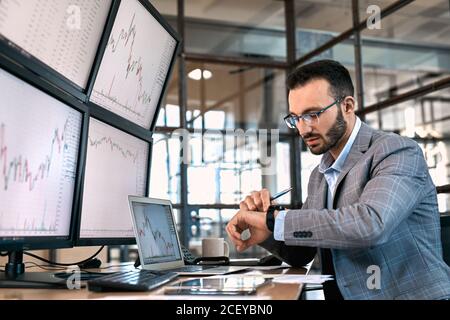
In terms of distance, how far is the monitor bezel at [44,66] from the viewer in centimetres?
95

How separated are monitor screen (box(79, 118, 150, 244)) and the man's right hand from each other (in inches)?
15.3

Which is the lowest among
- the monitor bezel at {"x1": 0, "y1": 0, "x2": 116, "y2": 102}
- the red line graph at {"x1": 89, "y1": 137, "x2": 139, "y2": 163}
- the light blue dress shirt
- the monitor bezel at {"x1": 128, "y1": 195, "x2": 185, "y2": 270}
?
the monitor bezel at {"x1": 128, "y1": 195, "x2": 185, "y2": 270}

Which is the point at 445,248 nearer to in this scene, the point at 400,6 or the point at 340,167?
the point at 340,167

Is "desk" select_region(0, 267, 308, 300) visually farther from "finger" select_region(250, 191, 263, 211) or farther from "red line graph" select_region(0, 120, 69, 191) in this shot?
"finger" select_region(250, 191, 263, 211)

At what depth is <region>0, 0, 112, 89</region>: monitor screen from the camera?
985mm

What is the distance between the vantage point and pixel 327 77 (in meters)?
1.48

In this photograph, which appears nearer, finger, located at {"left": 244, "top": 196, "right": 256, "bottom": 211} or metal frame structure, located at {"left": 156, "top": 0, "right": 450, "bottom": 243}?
finger, located at {"left": 244, "top": 196, "right": 256, "bottom": 211}

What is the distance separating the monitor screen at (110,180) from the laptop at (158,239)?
12cm

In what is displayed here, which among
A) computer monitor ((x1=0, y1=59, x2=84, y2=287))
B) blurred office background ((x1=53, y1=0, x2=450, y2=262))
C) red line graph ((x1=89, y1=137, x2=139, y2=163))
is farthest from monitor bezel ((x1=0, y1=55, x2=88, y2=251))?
blurred office background ((x1=53, y1=0, x2=450, y2=262))

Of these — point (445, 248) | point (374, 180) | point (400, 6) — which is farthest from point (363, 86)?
point (374, 180)

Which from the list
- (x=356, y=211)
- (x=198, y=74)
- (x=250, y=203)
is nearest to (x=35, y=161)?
(x=250, y=203)

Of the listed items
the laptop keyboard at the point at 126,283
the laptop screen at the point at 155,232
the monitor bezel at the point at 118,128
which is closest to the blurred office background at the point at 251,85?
the monitor bezel at the point at 118,128

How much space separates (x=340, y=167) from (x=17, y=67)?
2.89ft

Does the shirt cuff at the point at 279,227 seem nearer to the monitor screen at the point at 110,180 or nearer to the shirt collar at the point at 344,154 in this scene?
the shirt collar at the point at 344,154
